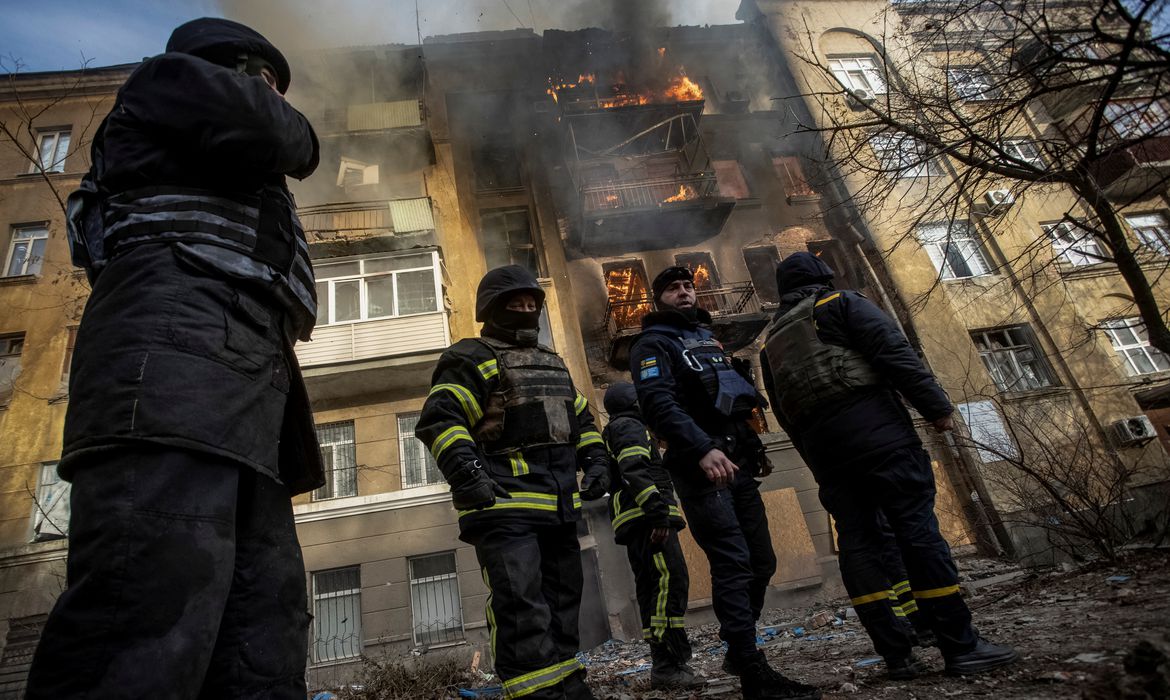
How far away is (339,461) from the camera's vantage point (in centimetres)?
1173

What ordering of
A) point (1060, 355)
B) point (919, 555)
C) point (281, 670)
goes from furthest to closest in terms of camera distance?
point (1060, 355) < point (919, 555) < point (281, 670)

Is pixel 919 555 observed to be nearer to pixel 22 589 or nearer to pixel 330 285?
pixel 330 285

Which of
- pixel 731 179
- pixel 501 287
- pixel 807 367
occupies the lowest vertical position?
pixel 807 367

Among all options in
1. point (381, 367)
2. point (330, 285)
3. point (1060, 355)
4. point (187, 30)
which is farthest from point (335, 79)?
point (1060, 355)

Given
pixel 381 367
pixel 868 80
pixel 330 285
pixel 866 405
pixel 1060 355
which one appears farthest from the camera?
pixel 868 80

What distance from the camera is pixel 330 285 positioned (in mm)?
12320

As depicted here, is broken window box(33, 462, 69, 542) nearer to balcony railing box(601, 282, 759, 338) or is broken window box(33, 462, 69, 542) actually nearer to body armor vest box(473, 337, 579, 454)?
balcony railing box(601, 282, 759, 338)

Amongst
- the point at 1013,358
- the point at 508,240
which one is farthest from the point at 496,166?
the point at 1013,358

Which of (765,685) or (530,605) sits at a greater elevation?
(530,605)

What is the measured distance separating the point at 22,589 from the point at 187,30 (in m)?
14.0

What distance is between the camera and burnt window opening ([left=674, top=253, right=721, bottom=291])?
15477mm

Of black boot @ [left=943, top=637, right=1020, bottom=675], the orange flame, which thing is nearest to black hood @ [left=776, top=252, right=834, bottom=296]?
black boot @ [left=943, top=637, right=1020, bottom=675]

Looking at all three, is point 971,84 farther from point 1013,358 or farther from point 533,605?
point 1013,358

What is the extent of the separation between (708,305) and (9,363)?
16.5m
